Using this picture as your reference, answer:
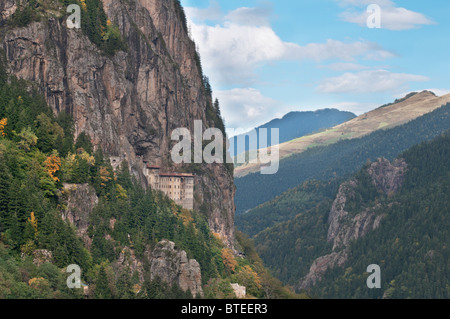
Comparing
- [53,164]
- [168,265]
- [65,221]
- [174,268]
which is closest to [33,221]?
A: [65,221]

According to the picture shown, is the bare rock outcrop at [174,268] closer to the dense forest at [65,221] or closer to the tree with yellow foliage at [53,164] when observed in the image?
the dense forest at [65,221]

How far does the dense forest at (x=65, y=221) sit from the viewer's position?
422ft

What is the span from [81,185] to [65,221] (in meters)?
10.9

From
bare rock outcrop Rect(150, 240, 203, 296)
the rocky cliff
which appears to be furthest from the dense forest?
bare rock outcrop Rect(150, 240, 203, 296)

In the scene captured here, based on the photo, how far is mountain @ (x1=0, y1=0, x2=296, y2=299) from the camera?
436ft

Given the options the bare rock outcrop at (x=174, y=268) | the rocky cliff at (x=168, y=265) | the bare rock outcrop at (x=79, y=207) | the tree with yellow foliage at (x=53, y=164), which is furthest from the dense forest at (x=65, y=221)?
the bare rock outcrop at (x=174, y=268)

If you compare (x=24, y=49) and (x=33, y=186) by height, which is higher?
(x=24, y=49)

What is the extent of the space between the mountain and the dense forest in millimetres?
228

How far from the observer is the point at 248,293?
172m

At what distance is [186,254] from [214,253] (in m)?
28.8

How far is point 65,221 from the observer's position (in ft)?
477

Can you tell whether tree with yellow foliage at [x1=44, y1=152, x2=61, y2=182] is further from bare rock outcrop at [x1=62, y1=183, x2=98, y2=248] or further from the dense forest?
bare rock outcrop at [x1=62, y1=183, x2=98, y2=248]
